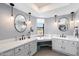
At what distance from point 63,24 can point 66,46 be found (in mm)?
1468

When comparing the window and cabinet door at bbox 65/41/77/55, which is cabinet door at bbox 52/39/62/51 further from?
the window

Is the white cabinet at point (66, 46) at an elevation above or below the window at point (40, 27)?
below

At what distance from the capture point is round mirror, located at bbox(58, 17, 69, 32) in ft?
14.0

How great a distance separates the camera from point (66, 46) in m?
3.40

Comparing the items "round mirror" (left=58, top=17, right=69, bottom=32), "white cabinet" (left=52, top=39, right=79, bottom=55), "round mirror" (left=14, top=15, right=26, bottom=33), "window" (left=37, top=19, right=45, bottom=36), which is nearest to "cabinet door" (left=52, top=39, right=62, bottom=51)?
"white cabinet" (left=52, top=39, right=79, bottom=55)

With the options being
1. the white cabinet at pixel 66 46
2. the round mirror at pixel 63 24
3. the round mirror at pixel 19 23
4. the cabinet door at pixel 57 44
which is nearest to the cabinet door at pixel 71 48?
the white cabinet at pixel 66 46

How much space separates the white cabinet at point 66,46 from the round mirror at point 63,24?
93 cm

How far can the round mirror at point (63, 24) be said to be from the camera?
4.26m

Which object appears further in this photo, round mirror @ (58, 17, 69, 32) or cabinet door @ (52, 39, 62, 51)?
round mirror @ (58, 17, 69, 32)

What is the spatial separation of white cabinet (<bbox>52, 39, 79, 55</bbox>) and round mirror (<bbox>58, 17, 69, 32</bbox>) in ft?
3.05

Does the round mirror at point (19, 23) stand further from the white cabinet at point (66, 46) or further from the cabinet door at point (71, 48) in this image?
the cabinet door at point (71, 48)

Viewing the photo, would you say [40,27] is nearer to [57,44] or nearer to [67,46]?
[57,44]

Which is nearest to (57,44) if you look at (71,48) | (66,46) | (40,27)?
(66,46)

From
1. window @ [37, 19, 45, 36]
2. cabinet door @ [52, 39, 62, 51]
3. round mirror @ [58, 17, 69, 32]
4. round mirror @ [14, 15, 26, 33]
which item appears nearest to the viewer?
round mirror @ [14, 15, 26, 33]
